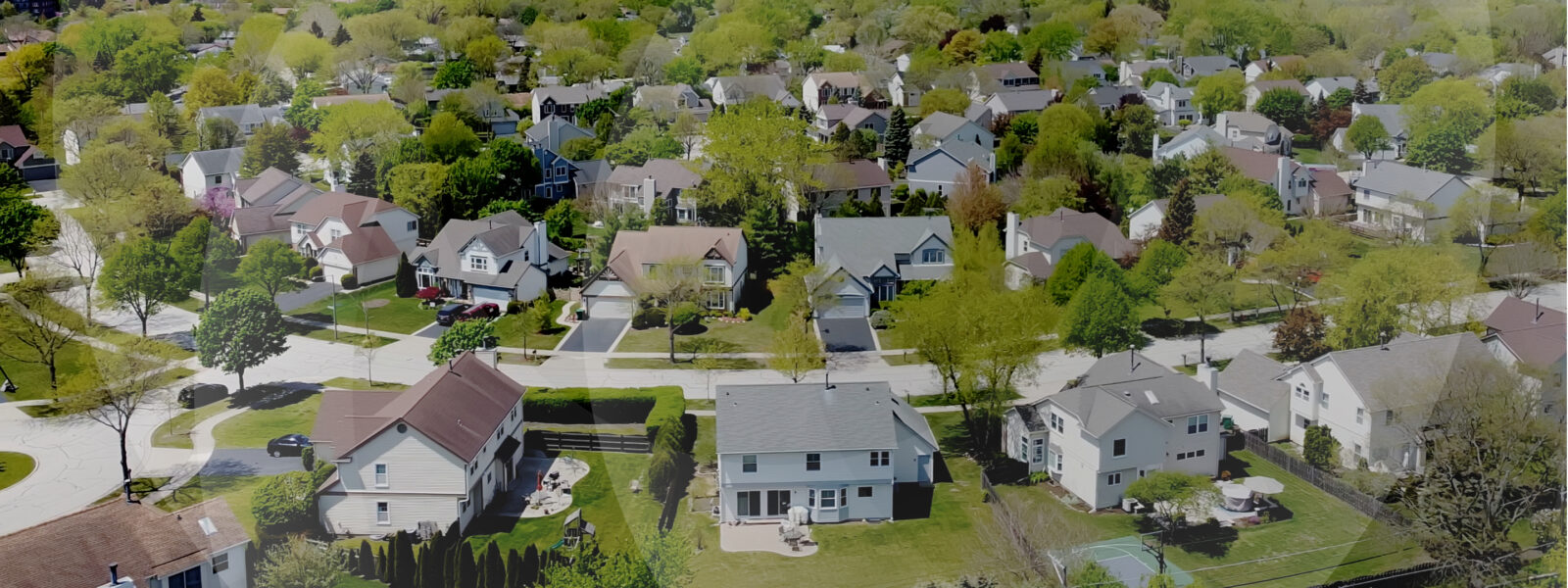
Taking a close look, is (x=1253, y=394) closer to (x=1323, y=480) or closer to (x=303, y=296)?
(x=1323, y=480)

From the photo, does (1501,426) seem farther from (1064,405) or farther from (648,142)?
(648,142)

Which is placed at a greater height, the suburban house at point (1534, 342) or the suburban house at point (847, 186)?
the suburban house at point (847, 186)

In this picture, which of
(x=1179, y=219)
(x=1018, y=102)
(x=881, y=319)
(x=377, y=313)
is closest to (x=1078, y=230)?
(x=1179, y=219)

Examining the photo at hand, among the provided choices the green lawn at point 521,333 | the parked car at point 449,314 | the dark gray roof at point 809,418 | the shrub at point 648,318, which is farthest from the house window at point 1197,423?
the parked car at point 449,314

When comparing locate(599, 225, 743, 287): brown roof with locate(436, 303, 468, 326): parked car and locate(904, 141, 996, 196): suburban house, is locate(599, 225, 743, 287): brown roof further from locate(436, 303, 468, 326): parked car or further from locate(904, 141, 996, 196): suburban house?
locate(904, 141, 996, 196): suburban house

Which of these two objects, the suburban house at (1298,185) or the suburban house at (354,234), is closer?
the suburban house at (354,234)

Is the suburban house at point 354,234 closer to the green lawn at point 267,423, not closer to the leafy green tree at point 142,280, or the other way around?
the leafy green tree at point 142,280

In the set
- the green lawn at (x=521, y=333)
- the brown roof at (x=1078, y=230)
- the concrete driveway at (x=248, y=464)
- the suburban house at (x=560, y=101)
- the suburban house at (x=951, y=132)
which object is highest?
the suburban house at (x=560, y=101)
